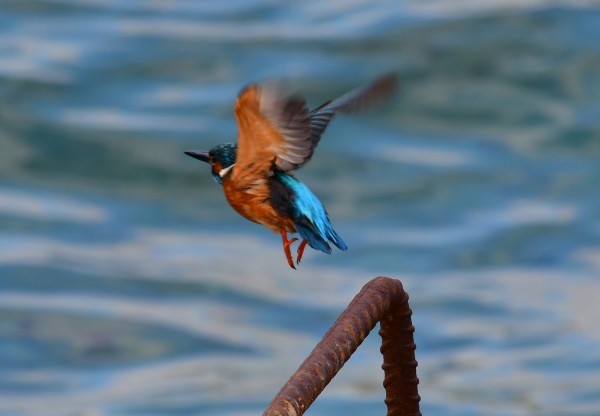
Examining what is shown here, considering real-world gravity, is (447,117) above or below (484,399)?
above

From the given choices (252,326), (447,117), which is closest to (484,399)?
(252,326)

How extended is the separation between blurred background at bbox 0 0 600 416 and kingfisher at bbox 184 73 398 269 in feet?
15.0

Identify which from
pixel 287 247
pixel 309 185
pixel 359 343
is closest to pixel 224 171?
pixel 287 247

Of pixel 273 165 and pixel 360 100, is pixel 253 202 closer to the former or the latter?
pixel 273 165

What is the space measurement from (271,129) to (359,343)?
38 centimetres

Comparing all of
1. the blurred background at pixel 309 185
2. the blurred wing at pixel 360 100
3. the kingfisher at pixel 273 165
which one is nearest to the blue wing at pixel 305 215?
the kingfisher at pixel 273 165

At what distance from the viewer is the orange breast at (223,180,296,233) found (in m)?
2.30

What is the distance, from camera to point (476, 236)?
8812 mm

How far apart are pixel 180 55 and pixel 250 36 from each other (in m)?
0.59

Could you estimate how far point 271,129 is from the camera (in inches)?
91.8

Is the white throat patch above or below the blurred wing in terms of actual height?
below

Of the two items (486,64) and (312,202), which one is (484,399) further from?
(312,202)

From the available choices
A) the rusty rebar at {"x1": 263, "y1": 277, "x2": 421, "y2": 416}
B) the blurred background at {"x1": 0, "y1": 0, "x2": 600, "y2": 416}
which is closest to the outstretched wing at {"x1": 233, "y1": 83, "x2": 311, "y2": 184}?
the rusty rebar at {"x1": 263, "y1": 277, "x2": 421, "y2": 416}

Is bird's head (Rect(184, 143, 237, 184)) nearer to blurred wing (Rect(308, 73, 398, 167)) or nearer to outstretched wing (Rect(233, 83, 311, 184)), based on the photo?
outstretched wing (Rect(233, 83, 311, 184))
